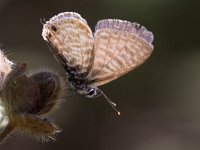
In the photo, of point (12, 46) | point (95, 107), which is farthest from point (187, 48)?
point (12, 46)

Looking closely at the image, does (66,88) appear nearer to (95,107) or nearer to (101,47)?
(101,47)

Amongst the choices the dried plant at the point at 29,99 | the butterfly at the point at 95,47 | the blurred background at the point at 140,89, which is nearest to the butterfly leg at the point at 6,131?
the dried plant at the point at 29,99

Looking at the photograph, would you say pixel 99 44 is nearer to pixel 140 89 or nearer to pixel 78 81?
pixel 78 81

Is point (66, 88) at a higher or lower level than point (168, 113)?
higher

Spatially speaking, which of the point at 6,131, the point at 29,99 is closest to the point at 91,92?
the point at 29,99

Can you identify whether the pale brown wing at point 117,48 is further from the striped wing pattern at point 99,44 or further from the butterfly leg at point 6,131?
the butterfly leg at point 6,131

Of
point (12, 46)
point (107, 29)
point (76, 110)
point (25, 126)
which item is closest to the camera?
point (25, 126)
